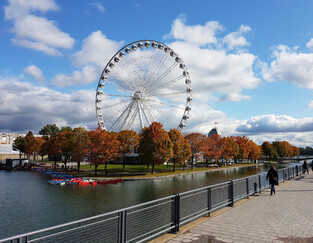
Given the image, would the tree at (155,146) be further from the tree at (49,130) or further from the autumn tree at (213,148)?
the tree at (49,130)

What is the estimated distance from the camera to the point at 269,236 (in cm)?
876

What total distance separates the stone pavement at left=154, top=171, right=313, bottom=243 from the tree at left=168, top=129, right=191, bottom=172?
147ft

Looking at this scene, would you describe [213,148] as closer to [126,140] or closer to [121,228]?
[126,140]

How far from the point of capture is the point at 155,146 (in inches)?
2169

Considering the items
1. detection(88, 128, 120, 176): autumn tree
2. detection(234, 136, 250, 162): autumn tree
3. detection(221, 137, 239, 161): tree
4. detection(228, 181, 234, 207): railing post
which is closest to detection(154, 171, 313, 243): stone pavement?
detection(228, 181, 234, 207): railing post

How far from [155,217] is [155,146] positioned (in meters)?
45.2

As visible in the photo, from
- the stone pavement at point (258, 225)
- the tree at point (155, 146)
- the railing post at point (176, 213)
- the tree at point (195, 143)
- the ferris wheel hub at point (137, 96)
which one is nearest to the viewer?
the stone pavement at point (258, 225)

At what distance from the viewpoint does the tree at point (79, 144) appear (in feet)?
184

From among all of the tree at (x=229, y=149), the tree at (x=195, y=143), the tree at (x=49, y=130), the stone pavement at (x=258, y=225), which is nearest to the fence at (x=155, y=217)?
the stone pavement at (x=258, y=225)

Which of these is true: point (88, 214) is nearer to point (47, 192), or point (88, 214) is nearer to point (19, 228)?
point (19, 228)

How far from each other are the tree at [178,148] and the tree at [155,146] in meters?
3.48

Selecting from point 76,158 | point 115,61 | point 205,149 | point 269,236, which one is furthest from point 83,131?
point 269,236

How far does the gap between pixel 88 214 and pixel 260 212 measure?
1423 cm

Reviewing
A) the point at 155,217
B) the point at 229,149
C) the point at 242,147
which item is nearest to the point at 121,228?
the point at 155,217
